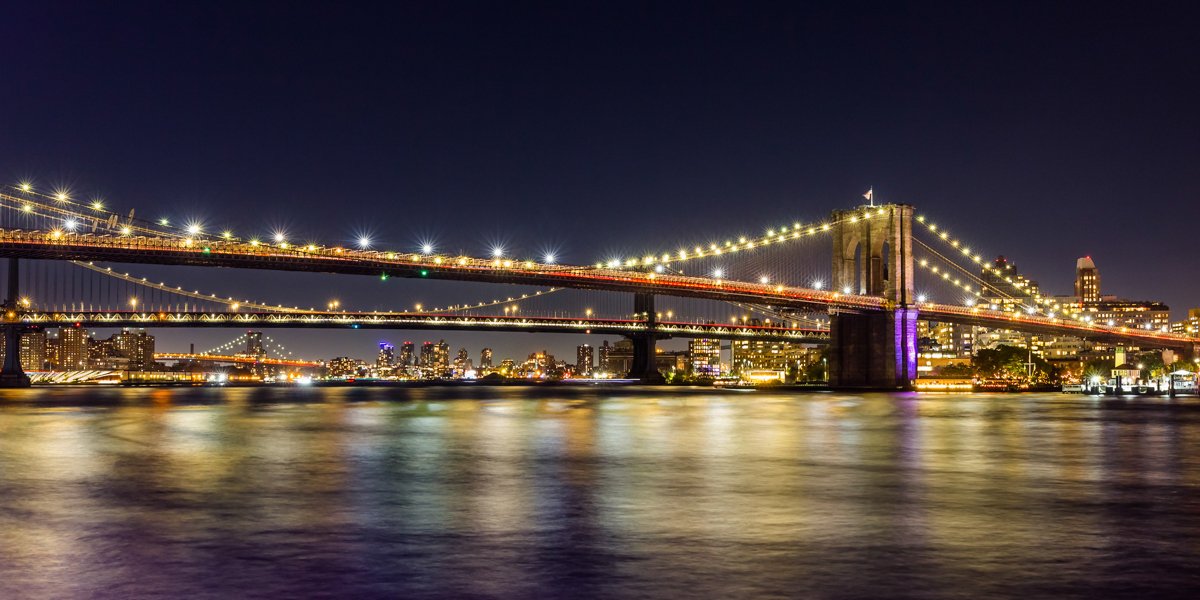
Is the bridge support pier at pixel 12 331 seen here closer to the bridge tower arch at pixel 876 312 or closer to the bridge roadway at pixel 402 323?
the bridge roadway at pixel 402 323

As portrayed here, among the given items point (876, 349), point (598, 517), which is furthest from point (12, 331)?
point (598, 517)

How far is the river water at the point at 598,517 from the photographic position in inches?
348

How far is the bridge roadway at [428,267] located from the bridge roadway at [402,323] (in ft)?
94.6

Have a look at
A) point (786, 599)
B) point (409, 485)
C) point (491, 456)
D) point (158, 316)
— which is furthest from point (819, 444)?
point (158, 316)

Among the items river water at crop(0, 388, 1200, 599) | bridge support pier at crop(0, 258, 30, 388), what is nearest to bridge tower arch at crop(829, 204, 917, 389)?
river water at crop(0, 388, 1200, 599)

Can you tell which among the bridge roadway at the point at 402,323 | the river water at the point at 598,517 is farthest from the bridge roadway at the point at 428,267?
the river water at the point at 598,517

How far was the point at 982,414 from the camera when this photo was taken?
1642 inches

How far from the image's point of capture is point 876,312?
7294cm

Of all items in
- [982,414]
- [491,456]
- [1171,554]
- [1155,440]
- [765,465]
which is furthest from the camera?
[982,414]

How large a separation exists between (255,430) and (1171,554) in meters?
25.2

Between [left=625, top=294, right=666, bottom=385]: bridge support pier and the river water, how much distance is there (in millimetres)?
83781

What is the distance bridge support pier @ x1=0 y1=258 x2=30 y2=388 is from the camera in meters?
88.8

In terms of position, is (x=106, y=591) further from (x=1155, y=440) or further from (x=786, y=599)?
(x=1155, y=440)

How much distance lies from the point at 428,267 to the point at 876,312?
29.6 meters
